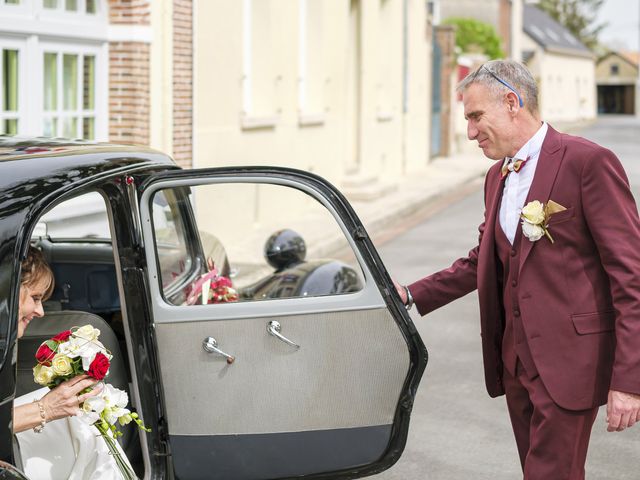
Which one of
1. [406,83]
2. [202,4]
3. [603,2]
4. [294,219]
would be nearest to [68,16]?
[202,4]

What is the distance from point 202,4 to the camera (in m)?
13.7

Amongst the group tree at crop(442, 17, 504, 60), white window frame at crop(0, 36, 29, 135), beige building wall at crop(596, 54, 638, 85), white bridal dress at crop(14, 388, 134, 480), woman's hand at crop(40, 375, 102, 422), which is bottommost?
white bridal dress at crop(14, 388, 134, 480)

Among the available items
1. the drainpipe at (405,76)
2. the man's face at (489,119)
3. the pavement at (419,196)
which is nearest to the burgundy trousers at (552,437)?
the man's face at (489,119)

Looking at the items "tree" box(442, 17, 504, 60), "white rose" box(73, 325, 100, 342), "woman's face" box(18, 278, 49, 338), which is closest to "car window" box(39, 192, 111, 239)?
"woman's face" box(18, 278, 49, 338)

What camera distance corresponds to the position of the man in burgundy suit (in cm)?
366

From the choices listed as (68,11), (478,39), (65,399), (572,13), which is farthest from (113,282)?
(572,13)

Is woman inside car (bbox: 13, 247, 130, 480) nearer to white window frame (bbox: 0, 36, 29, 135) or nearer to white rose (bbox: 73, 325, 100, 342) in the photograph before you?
white rose (bbox: 73, 325, 100, 342)

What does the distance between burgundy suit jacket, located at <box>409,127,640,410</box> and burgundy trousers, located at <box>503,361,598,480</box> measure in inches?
2.1

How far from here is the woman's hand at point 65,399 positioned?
3.62 meters

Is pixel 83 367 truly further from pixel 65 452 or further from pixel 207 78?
pixel 207 78

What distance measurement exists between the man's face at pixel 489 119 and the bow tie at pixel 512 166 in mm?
36

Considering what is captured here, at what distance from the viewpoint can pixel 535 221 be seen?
147 inches

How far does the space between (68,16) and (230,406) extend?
798cm

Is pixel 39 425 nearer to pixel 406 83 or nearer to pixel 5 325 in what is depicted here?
pixel 5 325
